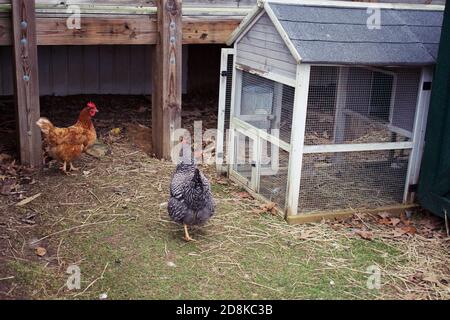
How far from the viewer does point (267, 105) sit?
17.2 feet

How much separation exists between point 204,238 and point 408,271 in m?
1.58

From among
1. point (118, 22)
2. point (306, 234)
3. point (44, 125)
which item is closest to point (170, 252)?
point (306, 234)

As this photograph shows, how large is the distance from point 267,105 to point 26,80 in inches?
90.3

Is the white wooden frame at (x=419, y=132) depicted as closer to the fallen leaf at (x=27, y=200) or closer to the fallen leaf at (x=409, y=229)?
the fallen leaf at (x=409, y=229)

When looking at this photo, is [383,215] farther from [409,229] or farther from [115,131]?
[115,131]

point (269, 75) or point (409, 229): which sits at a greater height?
point (269, 75)

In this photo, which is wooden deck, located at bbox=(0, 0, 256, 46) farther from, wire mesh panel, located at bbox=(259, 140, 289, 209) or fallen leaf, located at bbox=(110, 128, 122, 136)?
wire mesh panel, located at bbox=(259, 140, 289, 209)

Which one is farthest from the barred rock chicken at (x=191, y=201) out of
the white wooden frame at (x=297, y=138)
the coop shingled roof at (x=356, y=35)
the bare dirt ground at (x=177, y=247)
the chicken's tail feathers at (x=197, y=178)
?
the coop shingled roof at (x=356, y=35)

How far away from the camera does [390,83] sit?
5027 millimetres

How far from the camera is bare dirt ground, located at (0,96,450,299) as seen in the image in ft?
12.9

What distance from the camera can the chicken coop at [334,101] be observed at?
4.77m

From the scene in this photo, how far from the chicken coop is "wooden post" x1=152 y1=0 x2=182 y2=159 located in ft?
2.63

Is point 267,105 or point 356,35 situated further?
point 267,105

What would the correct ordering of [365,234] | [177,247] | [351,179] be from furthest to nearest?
[351,179]
[365,234]
[177,247]
